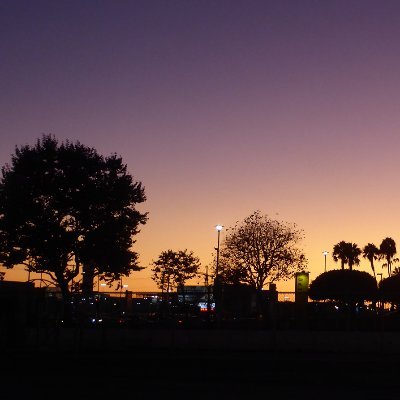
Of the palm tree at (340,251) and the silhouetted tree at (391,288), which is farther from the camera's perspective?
the palm tree at (340,251)

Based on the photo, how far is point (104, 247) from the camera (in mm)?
49812

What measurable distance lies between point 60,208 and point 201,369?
28894 mm

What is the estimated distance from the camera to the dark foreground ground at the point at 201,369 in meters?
16.1

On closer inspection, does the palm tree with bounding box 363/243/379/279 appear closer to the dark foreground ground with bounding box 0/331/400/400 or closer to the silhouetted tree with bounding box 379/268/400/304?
the silhouetted tree with bounding box 379/268/400/304

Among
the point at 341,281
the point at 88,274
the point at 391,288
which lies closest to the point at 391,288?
the point at 391,288

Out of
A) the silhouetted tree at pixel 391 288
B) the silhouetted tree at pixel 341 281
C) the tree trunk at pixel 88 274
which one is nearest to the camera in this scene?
the tree trunk at pixel 88 274

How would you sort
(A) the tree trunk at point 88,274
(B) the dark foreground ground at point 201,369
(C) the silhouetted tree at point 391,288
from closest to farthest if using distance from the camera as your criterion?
(B) the dark foreground ground at point 201,369
(A) the tree trunk at point 88,274
(C) the silhouetted tree at point 391,288

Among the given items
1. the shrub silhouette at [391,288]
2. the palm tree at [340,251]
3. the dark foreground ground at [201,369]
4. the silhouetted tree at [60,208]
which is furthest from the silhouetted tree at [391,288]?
the palm tree at [340,251]

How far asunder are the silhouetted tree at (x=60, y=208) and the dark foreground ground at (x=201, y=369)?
16934 mm

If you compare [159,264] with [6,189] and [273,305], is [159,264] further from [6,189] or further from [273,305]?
[273,305]

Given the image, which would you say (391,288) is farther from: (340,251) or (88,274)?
(340,251)

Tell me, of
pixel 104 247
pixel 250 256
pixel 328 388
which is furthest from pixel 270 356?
pixel 250 256

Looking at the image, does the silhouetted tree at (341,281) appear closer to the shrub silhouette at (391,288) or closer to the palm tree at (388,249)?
the shrub silhouette at (391,288)

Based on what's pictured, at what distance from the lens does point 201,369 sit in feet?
71.1
